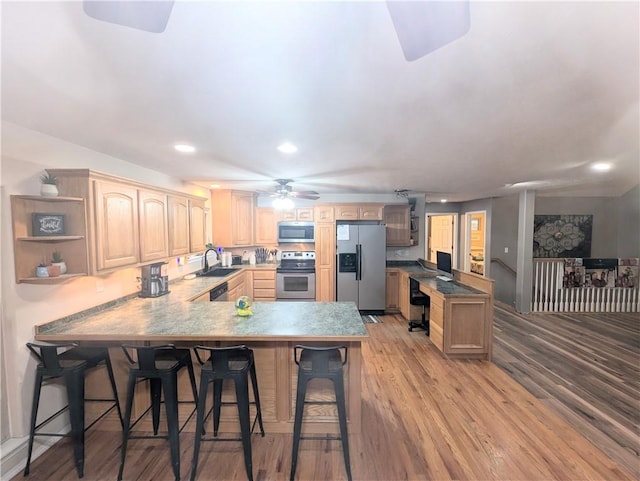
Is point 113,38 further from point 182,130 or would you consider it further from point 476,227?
point 476,227

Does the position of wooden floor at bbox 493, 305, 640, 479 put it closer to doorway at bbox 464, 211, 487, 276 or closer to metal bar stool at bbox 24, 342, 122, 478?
doorway at bbox 464, 211, 487, 276

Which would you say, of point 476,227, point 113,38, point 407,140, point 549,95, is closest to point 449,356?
point 407,140

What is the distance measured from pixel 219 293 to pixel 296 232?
2011 mm

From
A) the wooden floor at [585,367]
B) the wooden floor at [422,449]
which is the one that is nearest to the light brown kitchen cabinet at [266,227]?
the wooden floor at [422,449]

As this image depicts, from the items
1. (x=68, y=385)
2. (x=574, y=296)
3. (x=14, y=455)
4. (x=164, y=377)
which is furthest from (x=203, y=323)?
(x=574, y=296)

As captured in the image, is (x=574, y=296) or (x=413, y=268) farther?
(x=574, y=296)

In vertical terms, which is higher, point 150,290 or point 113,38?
point 113,38

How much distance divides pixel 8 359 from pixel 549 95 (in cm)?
363

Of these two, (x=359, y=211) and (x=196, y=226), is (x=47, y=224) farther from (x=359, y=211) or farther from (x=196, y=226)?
(x=359, y=211)

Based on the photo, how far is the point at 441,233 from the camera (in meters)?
8.16

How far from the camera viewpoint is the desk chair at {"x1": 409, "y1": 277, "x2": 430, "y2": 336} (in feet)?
14.2

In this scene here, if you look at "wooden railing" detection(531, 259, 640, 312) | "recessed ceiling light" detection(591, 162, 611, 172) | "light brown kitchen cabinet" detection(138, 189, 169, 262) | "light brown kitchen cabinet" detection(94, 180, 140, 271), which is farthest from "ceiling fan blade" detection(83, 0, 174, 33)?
"wooden railing" detection(531, 259, 640, 312)

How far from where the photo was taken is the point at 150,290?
3.06 meters

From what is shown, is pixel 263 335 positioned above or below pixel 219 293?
above
